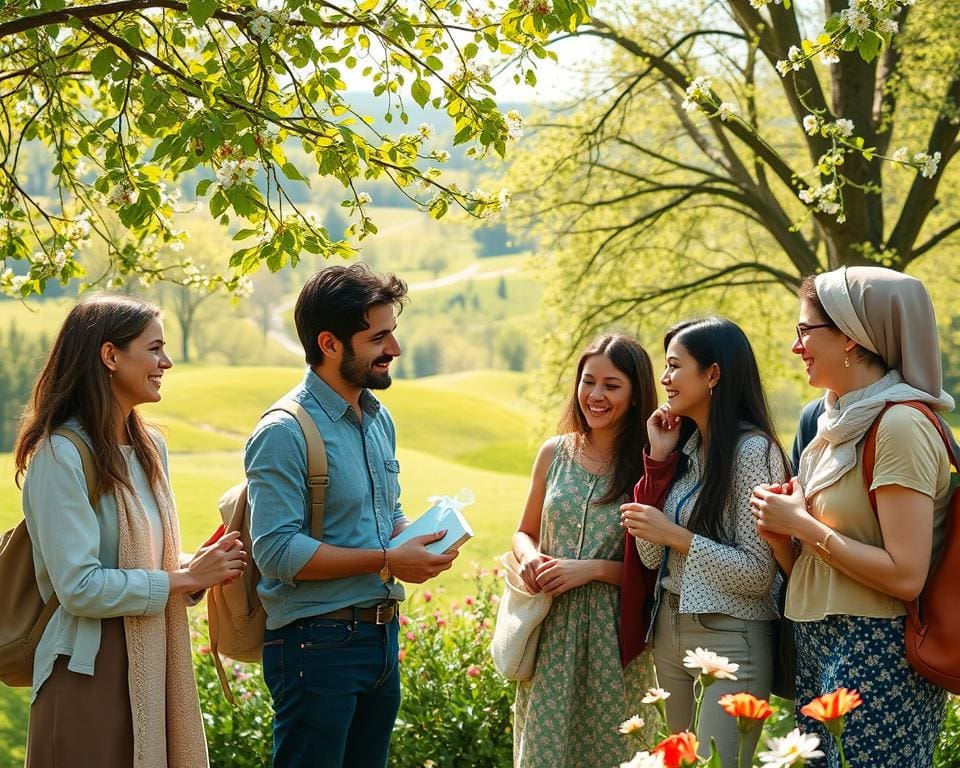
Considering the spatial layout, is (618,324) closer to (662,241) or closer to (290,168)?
(662,241)

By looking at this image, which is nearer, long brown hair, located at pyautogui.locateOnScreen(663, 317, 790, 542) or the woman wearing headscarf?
the woman wearing headscarf

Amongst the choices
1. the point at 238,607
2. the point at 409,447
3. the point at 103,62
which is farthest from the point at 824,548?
the point at 409,447

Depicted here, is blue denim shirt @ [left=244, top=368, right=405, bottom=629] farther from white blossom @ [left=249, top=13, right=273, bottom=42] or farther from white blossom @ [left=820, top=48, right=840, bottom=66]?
white blossom @ [left=820, top=48, right=840, bottom=66]

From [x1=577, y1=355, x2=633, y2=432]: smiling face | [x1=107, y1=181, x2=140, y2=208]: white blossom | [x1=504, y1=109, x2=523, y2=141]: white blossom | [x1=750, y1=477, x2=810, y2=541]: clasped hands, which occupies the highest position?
[x1=504, y1=109, x2=523, y2=141]: white blossom

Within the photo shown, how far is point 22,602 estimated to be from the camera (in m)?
3.49

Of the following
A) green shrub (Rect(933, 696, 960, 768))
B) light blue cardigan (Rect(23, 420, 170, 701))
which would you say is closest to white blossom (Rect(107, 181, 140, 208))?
light blue cardigan (Rect(23, 420, 170, 701))

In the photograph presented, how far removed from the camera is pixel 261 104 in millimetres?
3717

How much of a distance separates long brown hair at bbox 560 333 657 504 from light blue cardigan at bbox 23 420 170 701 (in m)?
1.72

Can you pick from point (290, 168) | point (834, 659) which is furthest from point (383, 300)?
point (834, 659)

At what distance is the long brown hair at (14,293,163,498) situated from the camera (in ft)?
11.3

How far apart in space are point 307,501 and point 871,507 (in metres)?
1.78

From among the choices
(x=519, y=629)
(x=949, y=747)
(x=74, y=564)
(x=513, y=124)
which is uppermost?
(x=513, y=124)

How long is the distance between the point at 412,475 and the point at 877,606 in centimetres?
2452

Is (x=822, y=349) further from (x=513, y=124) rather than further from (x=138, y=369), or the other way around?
(x=138, y=369)
